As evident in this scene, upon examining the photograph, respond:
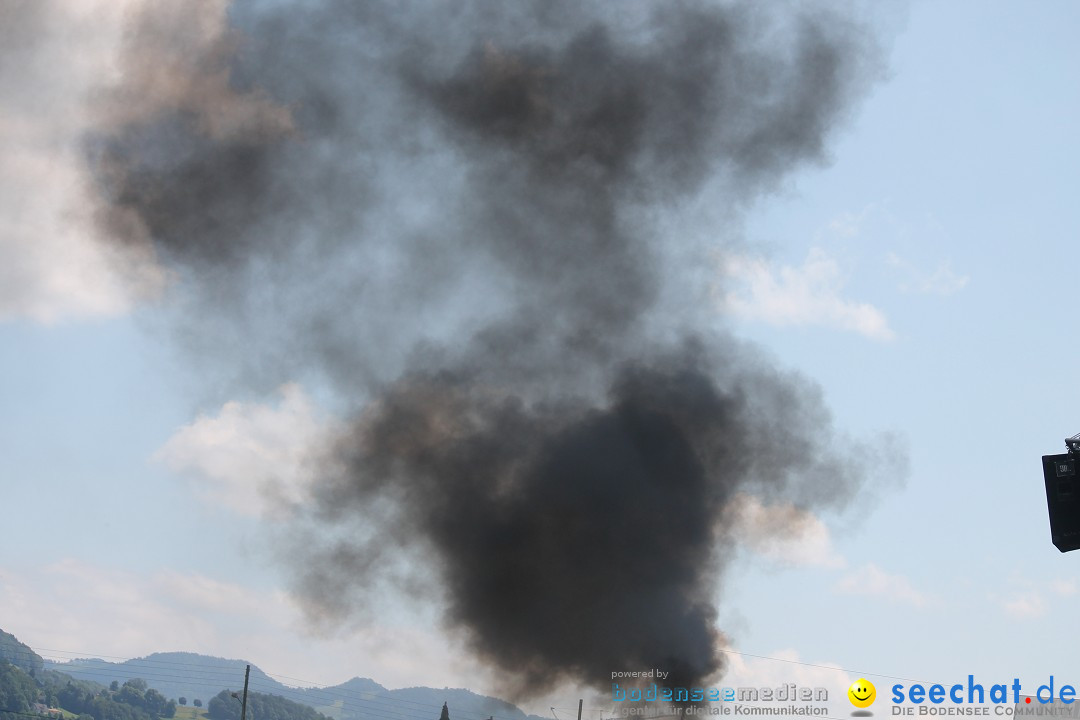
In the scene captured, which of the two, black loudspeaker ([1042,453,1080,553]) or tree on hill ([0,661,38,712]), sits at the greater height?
black loudspeaker ([1042,453,1080,553])

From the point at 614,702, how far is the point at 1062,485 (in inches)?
879

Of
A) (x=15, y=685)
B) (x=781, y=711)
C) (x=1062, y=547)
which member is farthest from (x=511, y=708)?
(x=15, y=685)

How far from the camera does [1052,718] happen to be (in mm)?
42250

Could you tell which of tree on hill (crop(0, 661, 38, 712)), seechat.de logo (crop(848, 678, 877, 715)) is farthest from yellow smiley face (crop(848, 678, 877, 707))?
tree on hill (crop(0, 661, 38, 712))

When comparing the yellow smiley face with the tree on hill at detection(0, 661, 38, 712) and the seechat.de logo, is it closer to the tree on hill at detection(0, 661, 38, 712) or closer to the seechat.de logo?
the seechat.de logo

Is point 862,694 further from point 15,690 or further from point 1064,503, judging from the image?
point 15,690

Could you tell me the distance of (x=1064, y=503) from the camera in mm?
33844

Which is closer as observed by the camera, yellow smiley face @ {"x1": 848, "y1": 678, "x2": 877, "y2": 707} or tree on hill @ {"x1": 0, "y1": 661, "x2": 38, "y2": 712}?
yellow smiley face @ {"x1": 848, "y1": 678, "x2": 877, "y2": 707}

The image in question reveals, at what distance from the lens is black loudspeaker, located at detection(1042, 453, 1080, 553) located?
33.6 metres

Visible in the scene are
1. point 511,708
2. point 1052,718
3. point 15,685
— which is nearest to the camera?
point 1052,718

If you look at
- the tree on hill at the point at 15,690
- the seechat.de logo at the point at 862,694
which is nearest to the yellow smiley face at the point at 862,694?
the seechat.de logo at the point at 862,694

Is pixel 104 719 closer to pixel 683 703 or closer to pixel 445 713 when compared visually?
Result: pixel 445 713

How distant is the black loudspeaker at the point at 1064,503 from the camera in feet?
110

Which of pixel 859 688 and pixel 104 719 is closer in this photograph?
pixel 859 688
